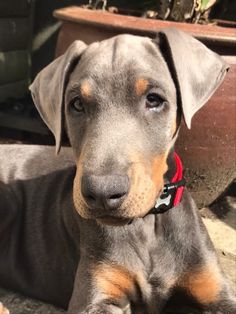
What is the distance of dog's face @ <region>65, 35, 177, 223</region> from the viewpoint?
2.70 meters

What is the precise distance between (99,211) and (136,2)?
3.87 metres

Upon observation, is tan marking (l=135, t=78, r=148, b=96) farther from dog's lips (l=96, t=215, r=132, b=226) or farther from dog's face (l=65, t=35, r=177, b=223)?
dog's lips (l=96, t=215, r=132, b=226)

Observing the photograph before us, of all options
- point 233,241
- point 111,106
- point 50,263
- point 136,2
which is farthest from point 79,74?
point 136,2

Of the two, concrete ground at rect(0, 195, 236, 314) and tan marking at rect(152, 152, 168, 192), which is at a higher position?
tan marking at rect(152, 152, 168, 192)

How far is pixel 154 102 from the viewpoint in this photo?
3.00m

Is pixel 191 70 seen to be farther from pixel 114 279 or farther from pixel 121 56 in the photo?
pixel 114 279

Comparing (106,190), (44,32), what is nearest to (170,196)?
(106,190)

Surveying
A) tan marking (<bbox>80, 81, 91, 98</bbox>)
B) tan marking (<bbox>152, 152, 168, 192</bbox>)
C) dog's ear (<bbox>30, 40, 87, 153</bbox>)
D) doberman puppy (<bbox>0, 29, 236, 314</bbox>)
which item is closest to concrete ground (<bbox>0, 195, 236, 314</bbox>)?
doberman puppy (<bbox>0, 29, 236, 314</bbox>)

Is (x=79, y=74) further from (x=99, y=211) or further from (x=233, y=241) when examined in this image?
(x=233, y=241)

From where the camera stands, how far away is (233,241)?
453 centimetres

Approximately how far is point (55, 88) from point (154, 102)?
516 mm

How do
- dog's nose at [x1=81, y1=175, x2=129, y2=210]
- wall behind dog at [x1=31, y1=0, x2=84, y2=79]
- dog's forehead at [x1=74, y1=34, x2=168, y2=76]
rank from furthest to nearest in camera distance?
wall behind dog at [x1=31, y1=0, x2=84, y2=79], dog's forehead at [x1=74, y1=34, x2=168, y2=76], dog's nose at [x1=81, y1=175, x2=129, y2=210]

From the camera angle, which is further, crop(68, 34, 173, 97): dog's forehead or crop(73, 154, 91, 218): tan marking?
crop(68, 34, 173, 97): dog's forehead

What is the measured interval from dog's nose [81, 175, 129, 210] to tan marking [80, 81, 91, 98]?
18.1 inches
